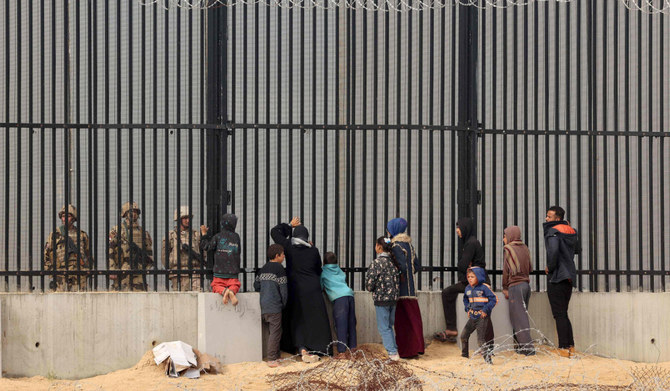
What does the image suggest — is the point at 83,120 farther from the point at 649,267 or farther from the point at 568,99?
the point at 649,267

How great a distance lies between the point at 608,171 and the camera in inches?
471

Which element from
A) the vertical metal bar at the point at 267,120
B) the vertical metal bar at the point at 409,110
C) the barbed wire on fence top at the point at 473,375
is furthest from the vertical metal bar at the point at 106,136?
the vertical metal bar at the point at 409,110

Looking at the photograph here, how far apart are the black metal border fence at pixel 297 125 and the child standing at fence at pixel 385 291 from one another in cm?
60

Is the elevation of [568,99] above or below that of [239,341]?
above

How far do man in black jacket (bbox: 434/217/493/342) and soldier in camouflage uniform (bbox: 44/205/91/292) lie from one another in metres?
4.08

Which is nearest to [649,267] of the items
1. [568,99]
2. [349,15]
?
[568,99]

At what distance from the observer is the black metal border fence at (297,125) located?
444 inches

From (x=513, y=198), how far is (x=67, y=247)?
5159mm

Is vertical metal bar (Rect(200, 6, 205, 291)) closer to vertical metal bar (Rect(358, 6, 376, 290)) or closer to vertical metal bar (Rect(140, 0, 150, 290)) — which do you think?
vertical metal bar (Rect(140, 0, 150, 290))

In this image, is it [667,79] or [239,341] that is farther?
[667,79]

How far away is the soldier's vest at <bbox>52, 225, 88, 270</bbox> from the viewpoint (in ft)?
36.8

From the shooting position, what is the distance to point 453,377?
8914mm

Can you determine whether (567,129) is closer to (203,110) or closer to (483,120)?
(483,120)

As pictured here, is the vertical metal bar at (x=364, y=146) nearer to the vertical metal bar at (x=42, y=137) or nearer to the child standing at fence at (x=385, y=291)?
the child standing at fence at (x=385, y=291)
